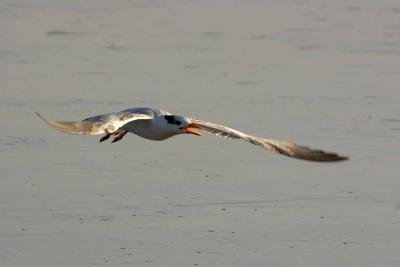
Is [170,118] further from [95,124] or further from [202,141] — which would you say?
[202,141]

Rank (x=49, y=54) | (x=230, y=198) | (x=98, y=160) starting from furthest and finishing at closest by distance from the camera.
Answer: (x=49, y=54) → (x=98, y=160) → (x=230, y=198)

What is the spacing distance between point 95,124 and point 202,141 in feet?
14.9

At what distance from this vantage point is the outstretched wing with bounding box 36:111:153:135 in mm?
8589

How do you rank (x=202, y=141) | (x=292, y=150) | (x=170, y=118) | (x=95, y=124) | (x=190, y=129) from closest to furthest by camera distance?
(x=95, y=124), (x=292, y=150), (x=170, y=118), (x=190, y=129), (x=202, y=141)

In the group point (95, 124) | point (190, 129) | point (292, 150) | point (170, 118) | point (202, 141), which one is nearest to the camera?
point (95, 124)

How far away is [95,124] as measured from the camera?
355 inches

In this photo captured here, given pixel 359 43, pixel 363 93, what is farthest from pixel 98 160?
pixel 359 43

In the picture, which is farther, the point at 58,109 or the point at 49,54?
the point at 49,54

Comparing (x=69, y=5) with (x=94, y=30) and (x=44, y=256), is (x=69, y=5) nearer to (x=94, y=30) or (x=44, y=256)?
(x=94, y=30)

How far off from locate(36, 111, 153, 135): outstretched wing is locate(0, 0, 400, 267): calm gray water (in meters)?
1.12

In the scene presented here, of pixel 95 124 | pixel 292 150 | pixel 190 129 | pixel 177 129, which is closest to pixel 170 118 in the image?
pixel 177 129

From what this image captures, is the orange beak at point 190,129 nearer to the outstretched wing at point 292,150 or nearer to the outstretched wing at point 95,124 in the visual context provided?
the outstretched wing at point 292,150

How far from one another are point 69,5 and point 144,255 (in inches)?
449

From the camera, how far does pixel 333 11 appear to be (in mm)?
20531
